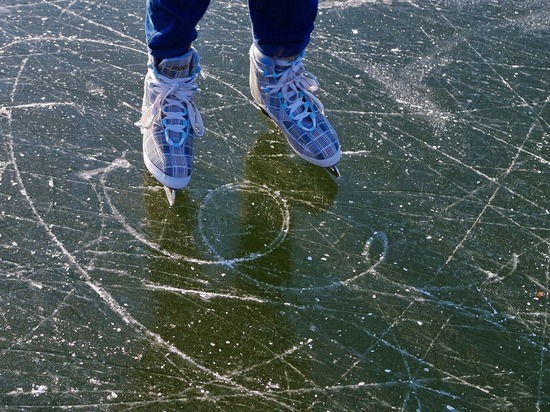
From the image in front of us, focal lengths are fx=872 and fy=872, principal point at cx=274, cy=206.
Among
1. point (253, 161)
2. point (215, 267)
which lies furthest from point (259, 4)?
point (215, 267)

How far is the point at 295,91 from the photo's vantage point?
234cm

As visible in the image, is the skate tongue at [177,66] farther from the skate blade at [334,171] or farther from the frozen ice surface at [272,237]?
the skate blade at [334,171]

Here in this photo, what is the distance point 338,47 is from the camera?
2918 millimetres

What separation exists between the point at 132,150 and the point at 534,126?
119 centimetres

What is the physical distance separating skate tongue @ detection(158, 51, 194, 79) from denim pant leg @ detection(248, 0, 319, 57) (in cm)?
20

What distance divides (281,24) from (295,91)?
206 millimetres

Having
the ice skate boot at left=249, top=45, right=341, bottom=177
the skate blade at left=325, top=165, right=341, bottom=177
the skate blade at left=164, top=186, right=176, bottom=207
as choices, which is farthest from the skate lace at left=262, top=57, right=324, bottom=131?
the skate blade at left=164, top=186, right=176, bottom=207

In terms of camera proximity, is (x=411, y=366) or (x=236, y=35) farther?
(x=236, y=35)

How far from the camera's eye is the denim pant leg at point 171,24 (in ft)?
6.60

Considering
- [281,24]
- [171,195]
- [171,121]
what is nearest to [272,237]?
[171,195]

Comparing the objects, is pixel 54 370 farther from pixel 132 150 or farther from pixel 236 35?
pixel 236 35

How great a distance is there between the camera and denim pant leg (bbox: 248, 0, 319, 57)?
218 cm

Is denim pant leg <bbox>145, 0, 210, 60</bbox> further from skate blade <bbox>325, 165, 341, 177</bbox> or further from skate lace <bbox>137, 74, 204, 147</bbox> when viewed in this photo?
skate blade <bbox>325, 165, 341, 177</bbox>

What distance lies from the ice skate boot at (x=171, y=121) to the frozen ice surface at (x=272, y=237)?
0.22ft
